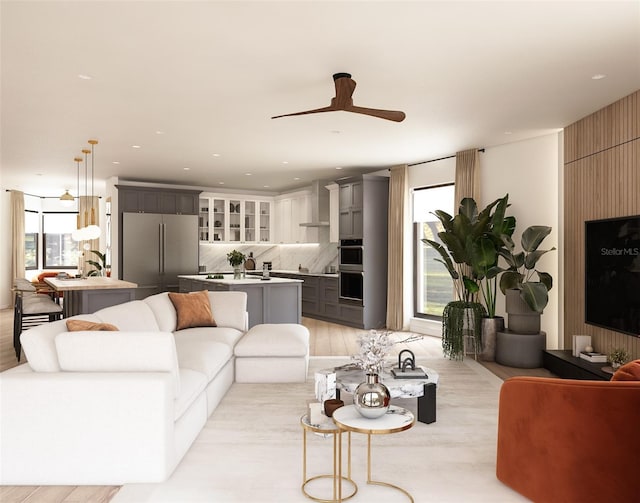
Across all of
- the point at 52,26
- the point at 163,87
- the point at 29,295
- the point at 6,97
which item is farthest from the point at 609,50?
the point at 29,295

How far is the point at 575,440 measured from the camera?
2311mm

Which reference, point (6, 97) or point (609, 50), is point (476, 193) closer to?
point (609, 50)

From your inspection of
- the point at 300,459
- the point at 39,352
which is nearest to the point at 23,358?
the point at 39,352

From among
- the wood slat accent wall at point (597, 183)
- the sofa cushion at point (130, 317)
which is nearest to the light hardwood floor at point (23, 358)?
the wood slat accent wall at point (597, 183)

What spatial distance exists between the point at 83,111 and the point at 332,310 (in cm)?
540

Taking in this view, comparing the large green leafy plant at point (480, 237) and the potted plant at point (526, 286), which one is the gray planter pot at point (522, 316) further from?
the large green leafy plant at point (480, 237)

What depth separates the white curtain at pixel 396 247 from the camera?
8.01m

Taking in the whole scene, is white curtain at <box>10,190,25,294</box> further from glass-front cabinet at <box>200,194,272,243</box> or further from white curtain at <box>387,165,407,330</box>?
white curtain at <box>387,165,407,330</box>

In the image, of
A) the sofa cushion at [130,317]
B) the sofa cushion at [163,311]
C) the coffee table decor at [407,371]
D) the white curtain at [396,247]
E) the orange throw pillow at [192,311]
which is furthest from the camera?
the white curtain at [396,247]

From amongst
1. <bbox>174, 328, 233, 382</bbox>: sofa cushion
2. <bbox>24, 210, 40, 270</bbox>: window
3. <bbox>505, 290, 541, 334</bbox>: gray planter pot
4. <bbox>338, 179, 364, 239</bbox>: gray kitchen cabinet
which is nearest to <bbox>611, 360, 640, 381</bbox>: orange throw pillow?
<bbox>174, 328, 233, 382</bbox>: sofa cushion

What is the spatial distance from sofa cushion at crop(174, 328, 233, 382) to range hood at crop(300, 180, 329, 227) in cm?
501

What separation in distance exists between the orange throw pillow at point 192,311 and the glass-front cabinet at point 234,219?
4.89m

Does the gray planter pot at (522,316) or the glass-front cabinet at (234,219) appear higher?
the glass-front cabinet at (234,219)

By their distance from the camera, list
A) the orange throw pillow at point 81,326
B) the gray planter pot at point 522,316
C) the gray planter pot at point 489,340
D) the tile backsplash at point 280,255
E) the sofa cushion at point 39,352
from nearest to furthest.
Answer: the sofa cushion at point 39,352 < the orange throw pillow at point 81,326 < the gray planter pot at point 522,316 < the gray planter pot at point 489,340 < the tile backsplash at point 280,255
